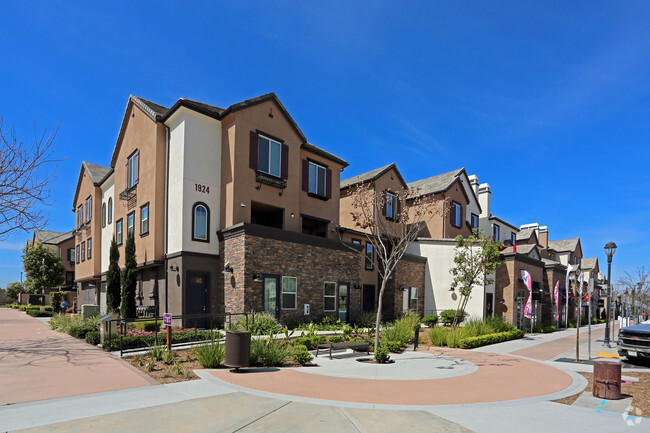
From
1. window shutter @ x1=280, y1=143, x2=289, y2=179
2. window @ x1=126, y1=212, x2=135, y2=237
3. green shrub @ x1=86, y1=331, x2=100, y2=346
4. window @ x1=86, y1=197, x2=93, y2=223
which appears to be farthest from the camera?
window @ x1=86, y1=197, x2=93, y2=223

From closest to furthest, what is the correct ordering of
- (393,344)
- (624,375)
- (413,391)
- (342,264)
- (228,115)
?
1. (413,391)
2. (624,375)
3. (393,344)
4. (228,115)
5. (342,264)

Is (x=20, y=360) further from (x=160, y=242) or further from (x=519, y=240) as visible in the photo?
(x=519, y=240)

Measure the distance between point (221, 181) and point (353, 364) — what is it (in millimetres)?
11798

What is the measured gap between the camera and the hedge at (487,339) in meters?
16.9

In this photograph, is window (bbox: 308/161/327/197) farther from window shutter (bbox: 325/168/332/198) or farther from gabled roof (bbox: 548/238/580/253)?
gabled roof (bbox: 548/238/580/253)

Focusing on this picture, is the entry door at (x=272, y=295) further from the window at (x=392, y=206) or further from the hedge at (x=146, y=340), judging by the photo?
the window at (x=392, y=206)

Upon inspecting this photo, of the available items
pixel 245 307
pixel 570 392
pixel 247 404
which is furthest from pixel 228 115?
pixel 570 392

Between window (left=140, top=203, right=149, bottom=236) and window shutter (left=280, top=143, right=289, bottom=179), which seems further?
window shutter (left=280, top=143, right=289, bottom=179)

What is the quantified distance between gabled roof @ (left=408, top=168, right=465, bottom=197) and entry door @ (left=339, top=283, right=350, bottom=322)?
10.8 meters

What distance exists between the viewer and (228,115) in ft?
65.4

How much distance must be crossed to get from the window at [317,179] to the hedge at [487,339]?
1149 cm

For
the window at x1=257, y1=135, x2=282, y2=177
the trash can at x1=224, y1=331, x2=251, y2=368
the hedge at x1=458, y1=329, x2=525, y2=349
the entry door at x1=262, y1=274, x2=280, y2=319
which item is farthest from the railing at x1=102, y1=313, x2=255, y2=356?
the hedge at x1=458, y1=329, x2=525, y2=349

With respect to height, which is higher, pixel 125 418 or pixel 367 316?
pixel 125 418

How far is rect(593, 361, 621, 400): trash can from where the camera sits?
27.6ft
